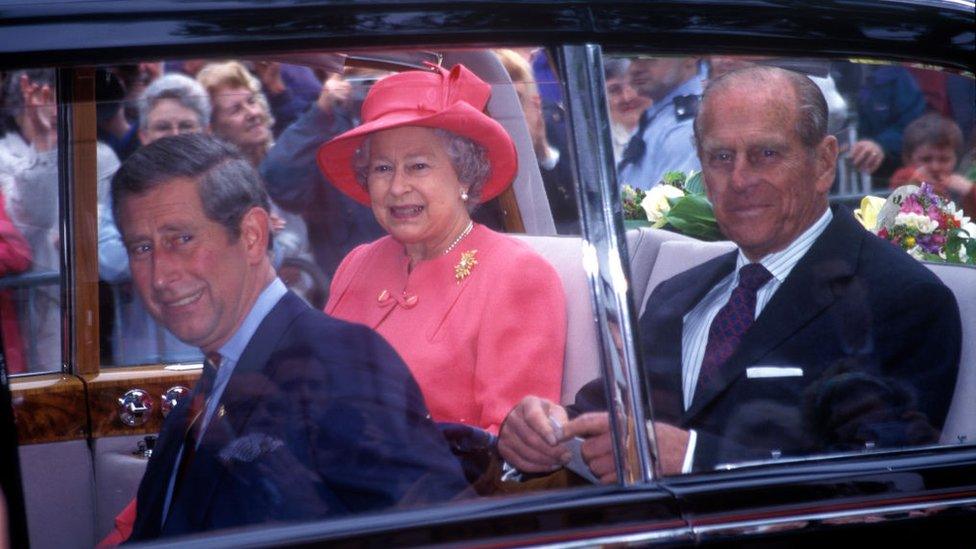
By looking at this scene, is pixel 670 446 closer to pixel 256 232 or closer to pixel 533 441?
pixel 533 441

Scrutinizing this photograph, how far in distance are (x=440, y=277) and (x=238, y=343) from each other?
406 millimetres

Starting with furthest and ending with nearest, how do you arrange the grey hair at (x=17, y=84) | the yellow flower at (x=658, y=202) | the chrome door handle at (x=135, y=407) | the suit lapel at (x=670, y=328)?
the chrome door handle at (x=135, y=407) → the yellow flower at (x=658, y=202) → the suit lapel at (x=670, y=328) → the grey hair at (x=17, y=84)

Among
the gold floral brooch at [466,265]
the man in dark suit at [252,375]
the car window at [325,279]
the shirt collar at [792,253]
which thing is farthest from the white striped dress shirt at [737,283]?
the man in dark suit at [252,375]

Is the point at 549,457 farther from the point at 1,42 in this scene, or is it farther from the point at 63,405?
the point at 63,405

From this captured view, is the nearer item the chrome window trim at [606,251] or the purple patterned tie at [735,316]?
the chrome window trim at [606,251]

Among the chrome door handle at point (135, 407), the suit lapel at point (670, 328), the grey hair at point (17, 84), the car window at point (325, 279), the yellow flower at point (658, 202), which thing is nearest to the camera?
the grey hair at point (17, 84)

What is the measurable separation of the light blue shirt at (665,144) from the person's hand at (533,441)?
40 cm

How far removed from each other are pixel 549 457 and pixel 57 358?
107 cm

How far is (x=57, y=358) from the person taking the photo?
244 cm

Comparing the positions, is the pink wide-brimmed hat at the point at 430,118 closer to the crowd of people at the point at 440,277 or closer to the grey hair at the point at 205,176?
the crowd of people at the point at 440,277

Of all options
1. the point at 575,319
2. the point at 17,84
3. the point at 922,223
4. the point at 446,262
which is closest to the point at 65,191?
the point at 17,84

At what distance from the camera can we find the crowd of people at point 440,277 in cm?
186

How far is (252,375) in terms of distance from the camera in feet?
6.22

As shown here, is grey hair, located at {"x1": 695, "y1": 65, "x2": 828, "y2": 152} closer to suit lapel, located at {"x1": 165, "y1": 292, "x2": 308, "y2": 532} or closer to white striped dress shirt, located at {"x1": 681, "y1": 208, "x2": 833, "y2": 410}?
white striped dress shirt, located at {"x1": 681, "y1": 208, "x2": 833, "y2": 410}
